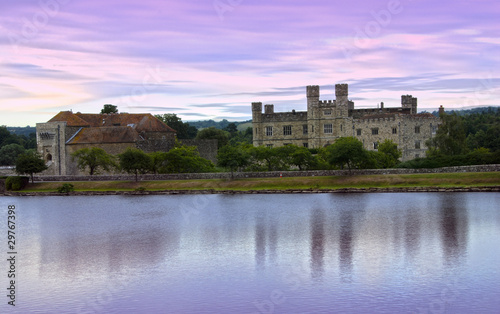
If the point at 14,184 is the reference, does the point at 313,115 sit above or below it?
above

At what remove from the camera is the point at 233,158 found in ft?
218

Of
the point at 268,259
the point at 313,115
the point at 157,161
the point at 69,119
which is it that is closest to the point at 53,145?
the point at 69,119

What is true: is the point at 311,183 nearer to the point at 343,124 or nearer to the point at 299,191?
the point at 299,191

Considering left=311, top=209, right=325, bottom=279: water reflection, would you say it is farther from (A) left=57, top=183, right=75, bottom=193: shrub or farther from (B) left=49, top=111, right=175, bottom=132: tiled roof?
(B) left=49, top=111, right=175, bottom=132: tiled roof

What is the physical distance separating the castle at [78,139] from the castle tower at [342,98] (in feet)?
72.4

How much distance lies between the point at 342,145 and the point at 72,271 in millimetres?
39747

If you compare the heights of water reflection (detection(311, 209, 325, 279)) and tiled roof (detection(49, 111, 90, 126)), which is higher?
tiled roof (detection(49, 111, 90, 126))

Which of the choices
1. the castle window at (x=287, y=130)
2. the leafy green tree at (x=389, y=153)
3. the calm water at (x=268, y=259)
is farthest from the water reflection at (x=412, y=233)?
the castle window at (x=287, y=130)

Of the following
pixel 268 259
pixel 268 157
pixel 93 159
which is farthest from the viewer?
pixel 93 159

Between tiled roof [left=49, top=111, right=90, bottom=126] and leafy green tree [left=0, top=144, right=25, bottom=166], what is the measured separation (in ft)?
135

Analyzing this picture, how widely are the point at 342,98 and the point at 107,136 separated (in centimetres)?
3111

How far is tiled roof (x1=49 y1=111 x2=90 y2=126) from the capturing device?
293 ft

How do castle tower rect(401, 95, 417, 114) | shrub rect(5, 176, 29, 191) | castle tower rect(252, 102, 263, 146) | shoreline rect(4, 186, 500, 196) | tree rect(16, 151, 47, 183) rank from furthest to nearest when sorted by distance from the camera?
castle tower rect(252, 102, 263, 146) → castle tower rect(401, 95, 417, 114) → tree rect(16, 151, 47, 183) → shrub rect(5, 176, 29, 191) → shoreline rect(4, 186, 500, 196)

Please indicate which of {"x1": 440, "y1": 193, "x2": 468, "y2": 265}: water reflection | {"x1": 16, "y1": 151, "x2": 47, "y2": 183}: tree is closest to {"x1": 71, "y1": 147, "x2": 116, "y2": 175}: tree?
{"x1": 16, "y1": 151, "x2": 47, "y2": 183}: tree
